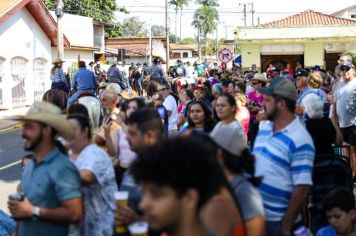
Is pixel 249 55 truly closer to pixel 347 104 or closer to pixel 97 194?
pixel 347 104

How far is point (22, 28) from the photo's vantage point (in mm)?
29922

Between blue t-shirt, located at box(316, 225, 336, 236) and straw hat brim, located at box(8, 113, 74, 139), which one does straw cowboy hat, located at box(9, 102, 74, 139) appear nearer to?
straw hat brim, located at box(8, 113, 74, 139)

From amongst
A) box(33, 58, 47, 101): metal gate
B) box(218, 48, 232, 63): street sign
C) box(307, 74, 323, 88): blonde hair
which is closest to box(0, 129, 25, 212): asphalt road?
box(307, 74, 323, 88): blonde hair

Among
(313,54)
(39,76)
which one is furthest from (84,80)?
(313,54)

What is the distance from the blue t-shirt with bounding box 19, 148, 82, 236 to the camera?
4.02 meters

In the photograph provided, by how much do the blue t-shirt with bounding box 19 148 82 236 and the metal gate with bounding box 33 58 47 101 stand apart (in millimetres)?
27733

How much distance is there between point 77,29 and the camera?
132 ft

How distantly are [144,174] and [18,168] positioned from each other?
1076cm

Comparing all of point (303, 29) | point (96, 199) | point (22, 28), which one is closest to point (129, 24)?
point (303, 29)

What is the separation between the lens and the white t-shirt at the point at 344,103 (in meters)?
9.44

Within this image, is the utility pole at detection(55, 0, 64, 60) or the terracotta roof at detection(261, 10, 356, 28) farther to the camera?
the terracotta roof at detection(261, 10, 356, 28)

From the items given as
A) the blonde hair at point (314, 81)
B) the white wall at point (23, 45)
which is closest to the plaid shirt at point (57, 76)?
the blonde hair at point (314, 81)

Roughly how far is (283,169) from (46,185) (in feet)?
5.62

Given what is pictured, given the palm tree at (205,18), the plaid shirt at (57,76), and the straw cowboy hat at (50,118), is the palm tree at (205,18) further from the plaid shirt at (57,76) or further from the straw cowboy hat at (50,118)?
the straw cowboy hat at (50,118)
